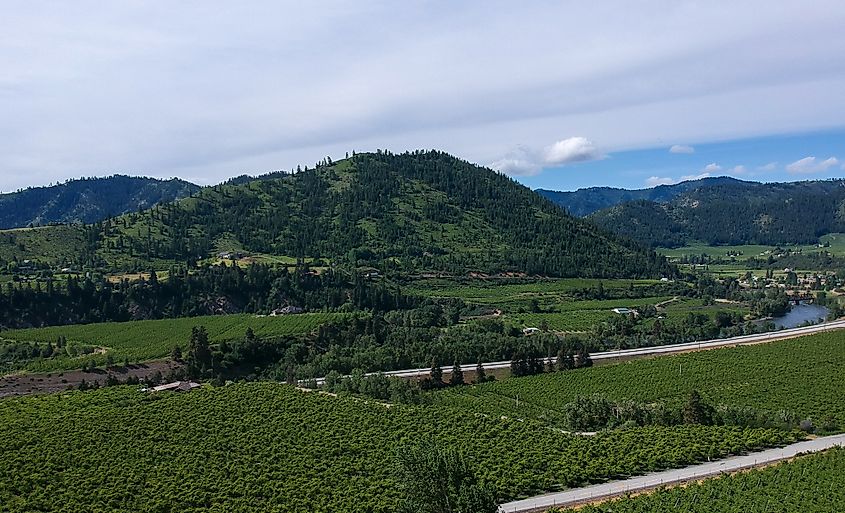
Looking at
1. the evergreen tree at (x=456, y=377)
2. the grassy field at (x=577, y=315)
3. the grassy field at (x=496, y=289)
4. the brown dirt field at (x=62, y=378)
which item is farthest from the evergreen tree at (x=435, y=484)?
the grassy field at (x=496, y=289)

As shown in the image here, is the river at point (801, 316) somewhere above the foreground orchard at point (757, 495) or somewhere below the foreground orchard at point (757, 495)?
below

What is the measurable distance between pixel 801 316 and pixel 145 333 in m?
152

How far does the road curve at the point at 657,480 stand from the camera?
43750 millimetres

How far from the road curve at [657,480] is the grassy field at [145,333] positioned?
72.6 meters

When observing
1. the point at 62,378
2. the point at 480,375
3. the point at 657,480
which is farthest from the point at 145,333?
the point at 657,480

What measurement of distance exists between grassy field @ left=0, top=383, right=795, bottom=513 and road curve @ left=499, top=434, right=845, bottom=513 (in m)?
1.15

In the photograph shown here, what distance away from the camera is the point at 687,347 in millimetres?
111438

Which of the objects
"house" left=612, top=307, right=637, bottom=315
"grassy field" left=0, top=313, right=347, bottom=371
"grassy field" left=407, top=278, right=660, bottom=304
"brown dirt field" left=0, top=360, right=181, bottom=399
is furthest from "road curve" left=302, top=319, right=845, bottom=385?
"grassy field" left=407, top=278, right=660, bottom=304

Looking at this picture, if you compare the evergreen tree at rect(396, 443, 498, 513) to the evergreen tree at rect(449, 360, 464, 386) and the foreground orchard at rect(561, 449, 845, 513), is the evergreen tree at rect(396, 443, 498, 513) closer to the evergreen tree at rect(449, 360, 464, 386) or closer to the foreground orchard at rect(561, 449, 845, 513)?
the foreground orchard at rect(561, 449, 845, 513)

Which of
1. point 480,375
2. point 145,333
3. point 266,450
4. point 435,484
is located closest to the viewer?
point 435,484

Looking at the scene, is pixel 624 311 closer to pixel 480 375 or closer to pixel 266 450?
pixel 480 375

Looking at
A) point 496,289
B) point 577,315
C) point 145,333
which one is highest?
point 496,289

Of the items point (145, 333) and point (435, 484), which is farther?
point (145, 333)

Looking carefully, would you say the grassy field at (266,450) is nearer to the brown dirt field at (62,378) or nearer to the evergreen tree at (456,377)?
the brown dirt field at (62,378)
